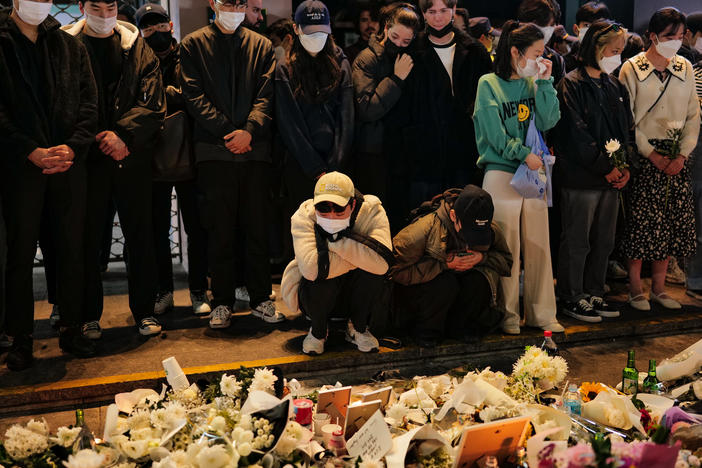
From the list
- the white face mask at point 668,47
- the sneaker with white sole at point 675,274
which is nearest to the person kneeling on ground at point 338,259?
the white face mask at point 668,47

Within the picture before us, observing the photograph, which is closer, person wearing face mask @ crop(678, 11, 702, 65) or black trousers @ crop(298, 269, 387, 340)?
black trousers @ crop(298, 269, 387, 340)

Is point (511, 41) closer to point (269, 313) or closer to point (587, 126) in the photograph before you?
point (587, 126)

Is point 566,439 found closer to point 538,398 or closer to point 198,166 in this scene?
point 538,398

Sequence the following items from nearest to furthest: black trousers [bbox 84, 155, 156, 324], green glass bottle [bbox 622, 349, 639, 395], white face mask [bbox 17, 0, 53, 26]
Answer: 1. green glass bottle [bbox 622, 349, 639, 395]
2. white face mask [bbox 17, 0, 53, 26]
3. black trousers [bbox 84, 155, 156, 324]

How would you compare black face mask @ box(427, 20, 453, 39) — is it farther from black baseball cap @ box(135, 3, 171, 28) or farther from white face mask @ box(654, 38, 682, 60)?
black baseball cap @ box(135, 3, 171, 28)

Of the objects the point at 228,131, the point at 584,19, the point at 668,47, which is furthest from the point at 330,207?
the point at 584,19

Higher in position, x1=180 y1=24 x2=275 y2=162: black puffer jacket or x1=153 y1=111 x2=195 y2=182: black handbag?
x1=180 y1=24 x2=275 y2=162: black puffer jacket

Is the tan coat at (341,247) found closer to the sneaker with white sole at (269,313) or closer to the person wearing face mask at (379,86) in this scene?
the sneaker with white sole at (269,313)

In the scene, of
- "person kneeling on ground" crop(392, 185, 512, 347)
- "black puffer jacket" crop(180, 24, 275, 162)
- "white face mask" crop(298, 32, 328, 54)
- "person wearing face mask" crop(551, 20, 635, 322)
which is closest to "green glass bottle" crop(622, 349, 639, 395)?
"person kneeling on ground" crop(392, 185, 512, 347)

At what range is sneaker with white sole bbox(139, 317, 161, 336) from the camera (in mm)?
4551

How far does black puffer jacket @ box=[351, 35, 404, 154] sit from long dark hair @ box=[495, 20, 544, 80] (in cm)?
65

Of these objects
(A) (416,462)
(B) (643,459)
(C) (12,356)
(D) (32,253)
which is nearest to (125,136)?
(D) (32,253)

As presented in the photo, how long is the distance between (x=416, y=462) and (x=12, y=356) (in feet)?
7.85

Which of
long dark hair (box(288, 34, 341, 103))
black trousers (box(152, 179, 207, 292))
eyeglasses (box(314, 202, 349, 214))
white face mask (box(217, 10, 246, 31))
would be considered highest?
white face mask (box(217, 10, 246, 31))
